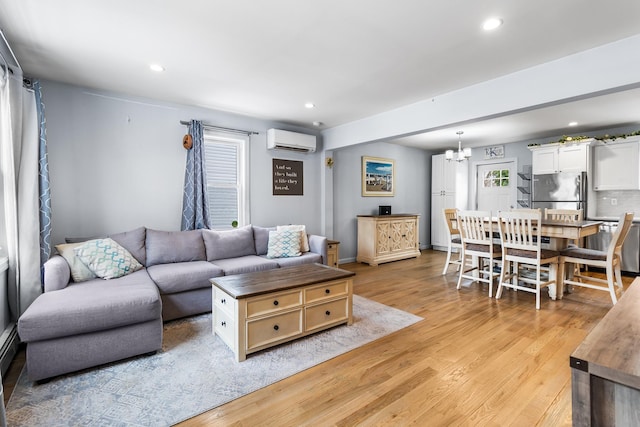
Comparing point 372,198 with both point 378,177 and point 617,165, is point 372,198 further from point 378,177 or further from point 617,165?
point 617,165

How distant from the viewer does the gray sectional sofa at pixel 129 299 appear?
2025 millimetres

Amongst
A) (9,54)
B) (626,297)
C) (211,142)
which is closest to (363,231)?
(211,142)

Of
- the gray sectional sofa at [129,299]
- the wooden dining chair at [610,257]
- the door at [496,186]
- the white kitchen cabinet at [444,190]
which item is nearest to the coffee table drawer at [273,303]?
the gray sectional sofa at [129,299]

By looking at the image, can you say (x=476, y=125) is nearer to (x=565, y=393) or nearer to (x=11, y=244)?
(x=565, y=393)

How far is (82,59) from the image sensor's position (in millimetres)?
2781

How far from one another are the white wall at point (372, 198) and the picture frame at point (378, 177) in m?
0.09

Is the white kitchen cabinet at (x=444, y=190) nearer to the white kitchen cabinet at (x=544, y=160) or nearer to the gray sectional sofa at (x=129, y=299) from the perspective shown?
the white kitchen cabinet at (x=544, y=160)

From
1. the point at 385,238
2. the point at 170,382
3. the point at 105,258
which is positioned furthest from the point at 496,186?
the point at 105,258

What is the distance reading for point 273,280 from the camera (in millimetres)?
2697

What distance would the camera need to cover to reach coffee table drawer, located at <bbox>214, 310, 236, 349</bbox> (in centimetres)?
244

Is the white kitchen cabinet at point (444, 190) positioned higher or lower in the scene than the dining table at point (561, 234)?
higher

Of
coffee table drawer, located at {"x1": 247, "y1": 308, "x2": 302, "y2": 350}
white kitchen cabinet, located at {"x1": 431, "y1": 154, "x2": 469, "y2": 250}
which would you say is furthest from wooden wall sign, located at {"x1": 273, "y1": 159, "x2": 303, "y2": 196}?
white kitchen cabinet, located at {"x1": 431, "y1": 154, "x2": 469, "y2": 250}

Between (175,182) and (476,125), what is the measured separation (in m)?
4.56

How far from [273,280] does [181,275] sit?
1.02 meters
